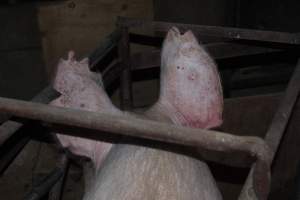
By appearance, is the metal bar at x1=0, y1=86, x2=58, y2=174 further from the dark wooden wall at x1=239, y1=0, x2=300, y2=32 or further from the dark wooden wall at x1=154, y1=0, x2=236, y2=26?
the dark wooden wall at x1=239, y1=0, x2=300, y2=32

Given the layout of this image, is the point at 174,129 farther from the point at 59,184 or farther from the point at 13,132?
the point at 59,184

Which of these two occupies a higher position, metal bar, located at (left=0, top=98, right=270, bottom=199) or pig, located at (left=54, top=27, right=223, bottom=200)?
metal bar, located at (left=0, top=98, right=270, bottom=199)

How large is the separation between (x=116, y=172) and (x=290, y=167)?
1529 mm

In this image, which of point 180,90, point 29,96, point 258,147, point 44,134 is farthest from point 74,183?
point 258,147

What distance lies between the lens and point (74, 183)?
2699mm

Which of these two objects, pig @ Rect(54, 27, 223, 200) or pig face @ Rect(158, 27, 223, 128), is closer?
pig @ Rect(54, 27, 223, 200)

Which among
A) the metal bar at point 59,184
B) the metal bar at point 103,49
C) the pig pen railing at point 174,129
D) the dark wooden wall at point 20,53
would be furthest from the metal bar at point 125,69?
the dark wooden wall at point 20,53

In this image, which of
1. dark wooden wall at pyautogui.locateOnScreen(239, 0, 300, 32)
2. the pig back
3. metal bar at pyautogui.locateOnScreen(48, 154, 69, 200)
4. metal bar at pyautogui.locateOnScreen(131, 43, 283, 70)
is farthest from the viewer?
dark wooden wall at pyautogui.locateOnScreen(239, 0, 300, 32)

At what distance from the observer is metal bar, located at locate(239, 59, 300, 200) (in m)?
1.11

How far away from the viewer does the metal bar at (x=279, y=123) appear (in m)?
1.11

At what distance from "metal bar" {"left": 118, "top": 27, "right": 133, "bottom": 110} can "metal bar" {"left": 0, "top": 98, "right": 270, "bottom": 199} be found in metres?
1.39

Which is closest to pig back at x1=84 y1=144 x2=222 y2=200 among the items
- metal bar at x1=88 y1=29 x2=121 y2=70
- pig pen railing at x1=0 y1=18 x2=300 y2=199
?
pig pen railing at x1=0 y1=18 x2=300 y2=199

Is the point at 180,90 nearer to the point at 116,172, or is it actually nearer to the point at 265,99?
the point at 116,172

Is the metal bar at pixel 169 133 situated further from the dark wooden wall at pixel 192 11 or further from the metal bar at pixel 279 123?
the dark wooden wall at pixel 192 11
